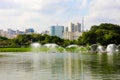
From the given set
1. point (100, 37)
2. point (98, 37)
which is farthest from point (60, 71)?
point (98, 37)

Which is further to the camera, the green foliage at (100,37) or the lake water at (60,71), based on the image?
the green foliage at (100,37)

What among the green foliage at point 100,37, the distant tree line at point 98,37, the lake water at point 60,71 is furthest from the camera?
the distant tree line at point 98,37

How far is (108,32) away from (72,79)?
115m

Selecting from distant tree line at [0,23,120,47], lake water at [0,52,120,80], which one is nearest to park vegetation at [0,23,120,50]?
distant tree line at [0,23,120,47]

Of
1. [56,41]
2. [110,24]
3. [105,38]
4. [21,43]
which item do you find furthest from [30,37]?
[105,38]

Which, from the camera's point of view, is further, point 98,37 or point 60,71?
point 98,37

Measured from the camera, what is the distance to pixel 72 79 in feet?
89.8

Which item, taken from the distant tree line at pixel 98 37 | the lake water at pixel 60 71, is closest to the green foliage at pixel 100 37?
the distant tree line at pixel 98 37

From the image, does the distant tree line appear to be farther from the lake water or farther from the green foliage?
the lake water

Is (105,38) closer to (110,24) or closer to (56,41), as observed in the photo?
(110,24)

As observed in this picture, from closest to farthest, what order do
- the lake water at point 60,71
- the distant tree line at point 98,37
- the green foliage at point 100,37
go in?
the lake water at point 60,71, the green foliage at point 100,37, the distant tree line at point 98,37

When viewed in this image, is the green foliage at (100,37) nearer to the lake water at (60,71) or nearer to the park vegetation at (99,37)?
the park vegetation at (99,37)

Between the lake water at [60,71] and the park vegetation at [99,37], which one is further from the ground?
the park vegetation at [99,37]

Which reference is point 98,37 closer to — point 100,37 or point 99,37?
point 99,37
